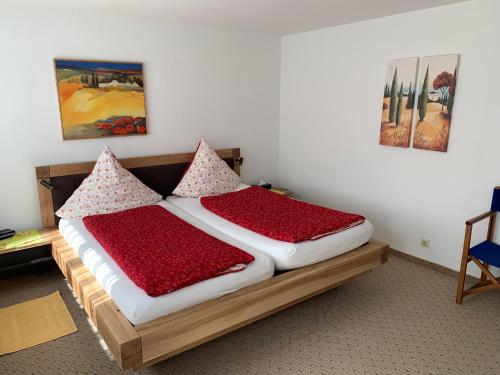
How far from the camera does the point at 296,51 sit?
4789 mm

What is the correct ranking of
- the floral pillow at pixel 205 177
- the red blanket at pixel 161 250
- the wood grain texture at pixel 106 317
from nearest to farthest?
the wood grain texture at pixel 106 317 < the red blanket at pixel 161 250 < the floral pillow at pixel 205 177

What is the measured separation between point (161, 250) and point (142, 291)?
486mm

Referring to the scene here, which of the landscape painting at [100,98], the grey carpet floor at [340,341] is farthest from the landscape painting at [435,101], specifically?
the landscape painting at [100,98]

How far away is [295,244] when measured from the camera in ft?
9.18

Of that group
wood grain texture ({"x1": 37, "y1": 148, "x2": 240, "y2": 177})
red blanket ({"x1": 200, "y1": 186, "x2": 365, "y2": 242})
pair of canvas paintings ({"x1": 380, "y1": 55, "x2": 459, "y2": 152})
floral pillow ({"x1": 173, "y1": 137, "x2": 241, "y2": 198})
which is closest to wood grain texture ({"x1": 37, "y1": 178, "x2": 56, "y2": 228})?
wood grain texture ({"x1": 37, "y1": 148, "x2": 240, "y2": 177})

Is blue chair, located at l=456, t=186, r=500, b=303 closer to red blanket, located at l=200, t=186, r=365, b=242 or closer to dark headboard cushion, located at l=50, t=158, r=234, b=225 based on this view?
red blanket, located at l=200, t=186, r=365, b=242

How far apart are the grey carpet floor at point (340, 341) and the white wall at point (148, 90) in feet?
4.09

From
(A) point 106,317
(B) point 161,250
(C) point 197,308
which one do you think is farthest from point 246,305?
(A) point 106,317

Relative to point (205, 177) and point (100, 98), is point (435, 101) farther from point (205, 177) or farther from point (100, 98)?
point (100, 98)

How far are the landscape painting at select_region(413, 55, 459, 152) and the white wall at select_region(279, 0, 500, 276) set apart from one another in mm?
64

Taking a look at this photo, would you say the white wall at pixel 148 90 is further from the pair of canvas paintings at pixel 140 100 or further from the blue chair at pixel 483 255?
the blue chair at pixel 483 255

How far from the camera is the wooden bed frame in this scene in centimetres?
205

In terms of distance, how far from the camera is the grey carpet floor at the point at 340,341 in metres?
2.43

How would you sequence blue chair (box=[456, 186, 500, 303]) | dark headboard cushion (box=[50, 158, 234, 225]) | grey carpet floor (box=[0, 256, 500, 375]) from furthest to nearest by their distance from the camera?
1. dark headboard cushion (box=[50, 158, 234, 225])
2. blue chair (box=[456, 186, 500, 303])
3. grey carpet floor (box=[0, 256, 500, 375])
